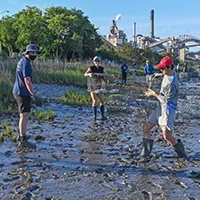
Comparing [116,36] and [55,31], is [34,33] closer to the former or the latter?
[55,31]

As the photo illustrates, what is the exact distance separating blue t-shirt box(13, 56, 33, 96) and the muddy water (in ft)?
4.58

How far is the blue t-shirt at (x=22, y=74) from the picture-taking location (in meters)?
5.84

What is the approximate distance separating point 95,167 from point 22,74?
269cm

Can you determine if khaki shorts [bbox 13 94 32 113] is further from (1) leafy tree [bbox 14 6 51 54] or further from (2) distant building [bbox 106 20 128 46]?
(2) distant building [bbox 106 20 128 46]

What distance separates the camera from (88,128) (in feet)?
27.9

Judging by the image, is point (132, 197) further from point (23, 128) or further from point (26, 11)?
point (26, 11)

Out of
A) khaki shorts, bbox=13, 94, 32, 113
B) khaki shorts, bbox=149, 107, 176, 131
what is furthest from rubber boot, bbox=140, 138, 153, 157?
khaki shorts, bbox=13, 94, 32, 113

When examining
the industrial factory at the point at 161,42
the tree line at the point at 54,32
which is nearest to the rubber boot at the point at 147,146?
the tree line at the point at 54,32

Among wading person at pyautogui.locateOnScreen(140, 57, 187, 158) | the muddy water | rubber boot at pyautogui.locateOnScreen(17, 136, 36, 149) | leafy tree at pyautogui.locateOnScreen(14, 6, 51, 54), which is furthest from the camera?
leafy tree at pyautogui.locateOnScreen(14, 6, 51, 54)

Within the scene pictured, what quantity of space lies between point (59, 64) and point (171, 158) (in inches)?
618

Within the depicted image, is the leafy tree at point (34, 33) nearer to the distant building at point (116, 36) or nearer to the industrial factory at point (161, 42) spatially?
the industrial factory at point (161, 42)

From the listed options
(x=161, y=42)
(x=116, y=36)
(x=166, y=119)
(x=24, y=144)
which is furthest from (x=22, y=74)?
(x=116, y=36)

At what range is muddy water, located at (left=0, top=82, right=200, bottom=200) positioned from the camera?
Result: 419 centimetres

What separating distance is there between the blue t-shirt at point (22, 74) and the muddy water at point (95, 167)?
4.58 ft
